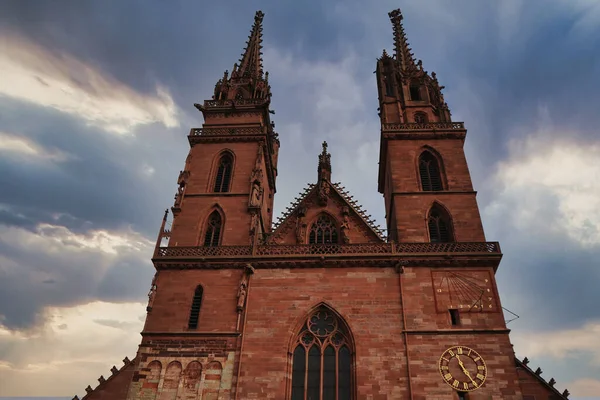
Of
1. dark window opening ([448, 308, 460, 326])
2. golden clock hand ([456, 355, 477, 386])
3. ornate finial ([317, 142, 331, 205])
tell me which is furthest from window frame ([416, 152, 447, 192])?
golden clock hand ([456, 355, 477, 386])

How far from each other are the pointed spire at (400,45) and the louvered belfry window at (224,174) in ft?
42.7

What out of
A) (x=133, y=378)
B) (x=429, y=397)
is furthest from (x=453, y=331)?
(x=133, y=378)

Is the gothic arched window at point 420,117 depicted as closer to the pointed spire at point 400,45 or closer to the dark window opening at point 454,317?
the pointed spire at point 400,45

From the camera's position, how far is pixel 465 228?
2122 cm

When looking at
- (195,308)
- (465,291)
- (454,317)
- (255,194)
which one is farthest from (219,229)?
(465,291)

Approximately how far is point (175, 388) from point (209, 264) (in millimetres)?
5186

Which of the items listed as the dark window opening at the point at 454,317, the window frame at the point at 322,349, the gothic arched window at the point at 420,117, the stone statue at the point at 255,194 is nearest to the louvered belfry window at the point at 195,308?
the window frame at the point at 322,349

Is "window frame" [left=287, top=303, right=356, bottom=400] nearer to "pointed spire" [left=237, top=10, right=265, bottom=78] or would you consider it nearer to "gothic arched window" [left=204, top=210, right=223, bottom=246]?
"gothic arched window" [left=204, top=210, right=223, bottom=246]

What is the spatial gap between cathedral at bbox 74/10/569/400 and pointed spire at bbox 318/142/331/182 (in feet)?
0.95

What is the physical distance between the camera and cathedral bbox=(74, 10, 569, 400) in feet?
56.6

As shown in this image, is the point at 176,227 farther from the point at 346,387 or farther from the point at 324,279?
the point at 346,387

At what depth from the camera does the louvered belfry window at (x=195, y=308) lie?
19.2 m

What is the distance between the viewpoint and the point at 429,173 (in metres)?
23.9

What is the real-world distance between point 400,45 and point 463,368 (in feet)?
77.0
